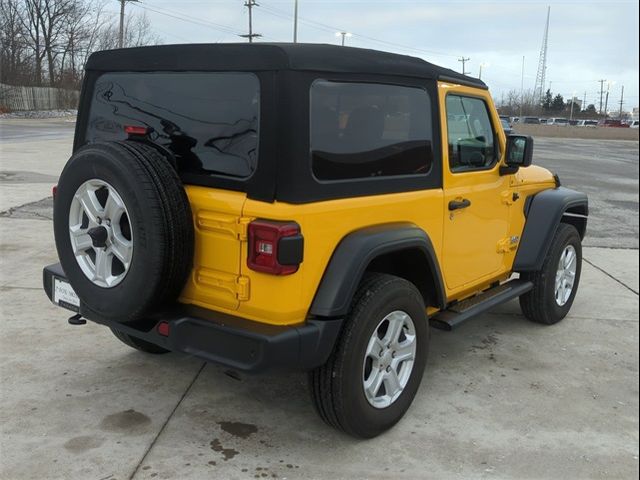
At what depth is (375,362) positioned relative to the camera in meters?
3.07

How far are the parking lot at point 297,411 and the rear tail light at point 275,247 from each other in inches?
39.2

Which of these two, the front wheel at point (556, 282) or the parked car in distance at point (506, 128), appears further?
the parked car in distance at point (506, 128)

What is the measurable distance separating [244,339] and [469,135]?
2084 millimetres

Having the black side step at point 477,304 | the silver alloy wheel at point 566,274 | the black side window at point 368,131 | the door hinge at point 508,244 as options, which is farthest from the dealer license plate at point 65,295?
the silver alloy wheel at point 566,274

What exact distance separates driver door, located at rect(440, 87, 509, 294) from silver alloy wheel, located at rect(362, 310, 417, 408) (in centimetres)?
56

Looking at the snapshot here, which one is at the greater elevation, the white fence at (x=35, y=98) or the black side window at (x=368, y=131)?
the white fence at (x=35, y=98)

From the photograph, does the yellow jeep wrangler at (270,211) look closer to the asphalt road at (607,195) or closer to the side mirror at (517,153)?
the side mirror at (517,153)

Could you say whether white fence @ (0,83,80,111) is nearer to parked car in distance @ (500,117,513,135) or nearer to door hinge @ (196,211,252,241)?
parked car in distance @ (500,117,513,135)

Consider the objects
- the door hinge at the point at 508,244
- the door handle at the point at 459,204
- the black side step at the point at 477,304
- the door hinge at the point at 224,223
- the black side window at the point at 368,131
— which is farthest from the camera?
the door hinge at the point at 508,244

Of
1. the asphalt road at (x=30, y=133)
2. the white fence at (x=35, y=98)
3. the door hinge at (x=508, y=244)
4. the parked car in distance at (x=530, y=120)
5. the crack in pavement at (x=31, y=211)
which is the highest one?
the parked car in distance at (x=530, y=120)

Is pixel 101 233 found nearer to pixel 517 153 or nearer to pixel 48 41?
pixel 517 153

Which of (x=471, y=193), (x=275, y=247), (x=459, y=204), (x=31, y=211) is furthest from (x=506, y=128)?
(x=275, y=247)

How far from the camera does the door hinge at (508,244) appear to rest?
4.20 metres

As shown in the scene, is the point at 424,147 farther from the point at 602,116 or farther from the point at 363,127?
the point at 602,116
